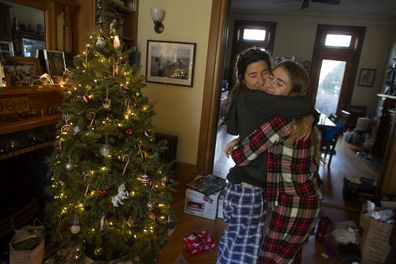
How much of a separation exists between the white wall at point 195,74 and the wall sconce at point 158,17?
5cm

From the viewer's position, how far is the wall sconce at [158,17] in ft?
9.18

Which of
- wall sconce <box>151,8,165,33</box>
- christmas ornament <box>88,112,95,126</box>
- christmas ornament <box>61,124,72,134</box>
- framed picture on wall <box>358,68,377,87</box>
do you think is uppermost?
wall sconce <box>151,8,165,33</box>

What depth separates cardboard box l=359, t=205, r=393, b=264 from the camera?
6.57ft

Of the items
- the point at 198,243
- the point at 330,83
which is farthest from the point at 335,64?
the point at 198,243

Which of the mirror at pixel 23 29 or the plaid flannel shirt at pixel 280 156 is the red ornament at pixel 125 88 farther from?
the mirror at pixel 23 29

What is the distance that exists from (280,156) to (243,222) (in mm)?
410

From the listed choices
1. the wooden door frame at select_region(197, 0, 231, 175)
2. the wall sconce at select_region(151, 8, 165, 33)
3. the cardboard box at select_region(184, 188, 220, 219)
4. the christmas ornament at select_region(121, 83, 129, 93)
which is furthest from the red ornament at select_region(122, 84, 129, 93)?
the wall sconce at select_region(151, 8, 165, 33)

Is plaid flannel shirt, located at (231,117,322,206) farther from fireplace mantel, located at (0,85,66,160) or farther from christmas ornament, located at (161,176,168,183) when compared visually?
fireplace mantel, located at (0,85,66,160)

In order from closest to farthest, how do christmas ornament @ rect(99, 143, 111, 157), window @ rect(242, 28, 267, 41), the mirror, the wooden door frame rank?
christmas ornament @ rect(99, 143, 111, 157) < the mirror < the wooden door frame < window @ rect(242, 28, 267, 41)

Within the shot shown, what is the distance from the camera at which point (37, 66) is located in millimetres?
2059

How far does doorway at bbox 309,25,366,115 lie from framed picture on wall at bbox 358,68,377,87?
18 cm

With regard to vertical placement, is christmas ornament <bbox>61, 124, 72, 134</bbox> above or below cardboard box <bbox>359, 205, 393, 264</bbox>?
above

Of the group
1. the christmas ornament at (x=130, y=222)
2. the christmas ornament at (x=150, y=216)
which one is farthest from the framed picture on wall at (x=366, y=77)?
the christmas ornament at (x=130, y=222)

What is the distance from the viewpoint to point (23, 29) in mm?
1940
